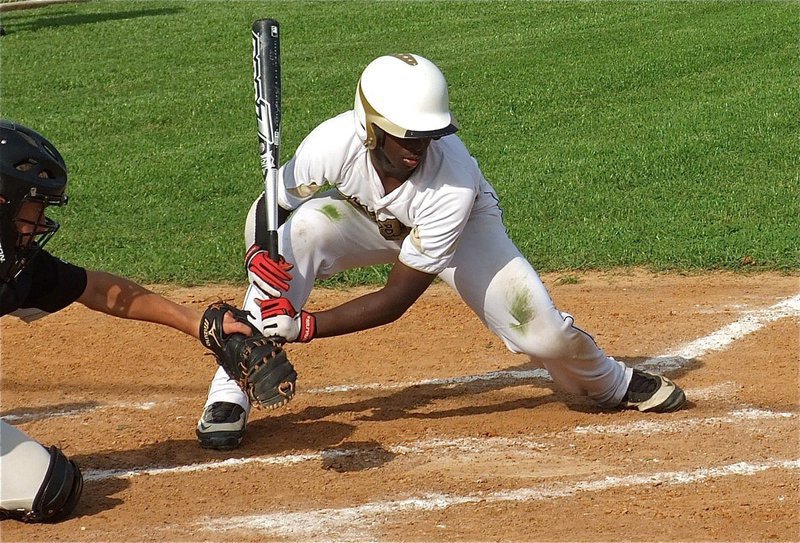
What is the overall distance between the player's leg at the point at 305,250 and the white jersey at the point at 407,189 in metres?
0.09

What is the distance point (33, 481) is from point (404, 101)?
6.82ft

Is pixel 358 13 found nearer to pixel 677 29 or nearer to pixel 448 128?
pixel 677 29

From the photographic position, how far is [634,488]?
471 centimetres

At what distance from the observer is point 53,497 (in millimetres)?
4430

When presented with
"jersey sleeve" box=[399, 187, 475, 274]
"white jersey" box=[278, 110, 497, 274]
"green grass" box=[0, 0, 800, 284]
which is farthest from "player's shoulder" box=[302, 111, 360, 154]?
"green grass" box=[0, 0, 800, 284]

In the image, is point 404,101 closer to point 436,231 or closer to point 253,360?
point 436,231

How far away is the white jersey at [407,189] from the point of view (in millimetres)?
5027

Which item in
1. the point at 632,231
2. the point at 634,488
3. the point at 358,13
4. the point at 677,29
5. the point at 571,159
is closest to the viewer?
the point at 634,488

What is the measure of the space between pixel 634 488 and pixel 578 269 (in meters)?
3.56

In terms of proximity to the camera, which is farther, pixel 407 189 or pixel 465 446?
pixel 465 446

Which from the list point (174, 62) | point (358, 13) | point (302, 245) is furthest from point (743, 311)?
point (358, 13)

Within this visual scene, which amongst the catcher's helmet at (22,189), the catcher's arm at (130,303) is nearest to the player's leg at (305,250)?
the catcher's arm at (130,303)

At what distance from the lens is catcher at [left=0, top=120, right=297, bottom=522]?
14.6ft

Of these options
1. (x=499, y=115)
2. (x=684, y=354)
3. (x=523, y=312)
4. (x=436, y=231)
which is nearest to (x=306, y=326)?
(x=436, y=231)
